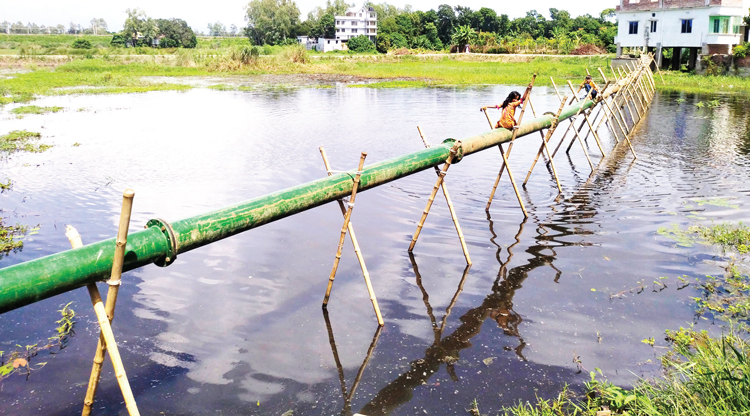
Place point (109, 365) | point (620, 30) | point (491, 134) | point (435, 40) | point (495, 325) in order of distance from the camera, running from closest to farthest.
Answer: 1. point (109, 365)
2. point (495, 325)
3. point (491, 134)
4. point (620, 30)
5. point (435, 40)

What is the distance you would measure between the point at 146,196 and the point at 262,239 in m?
3.65

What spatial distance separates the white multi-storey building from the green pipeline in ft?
337

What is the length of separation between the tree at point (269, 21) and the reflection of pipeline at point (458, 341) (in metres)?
100

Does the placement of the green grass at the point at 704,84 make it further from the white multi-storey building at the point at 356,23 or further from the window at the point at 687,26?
the white multi-storey building at the point at 356,23

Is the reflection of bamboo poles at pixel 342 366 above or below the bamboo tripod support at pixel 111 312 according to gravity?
below

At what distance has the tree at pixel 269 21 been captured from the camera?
4016 inches

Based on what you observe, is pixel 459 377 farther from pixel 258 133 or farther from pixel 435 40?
pixel 435 40

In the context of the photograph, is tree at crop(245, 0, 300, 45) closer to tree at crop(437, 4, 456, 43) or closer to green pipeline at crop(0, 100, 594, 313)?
tree at crop(437, 4, 456, 43)

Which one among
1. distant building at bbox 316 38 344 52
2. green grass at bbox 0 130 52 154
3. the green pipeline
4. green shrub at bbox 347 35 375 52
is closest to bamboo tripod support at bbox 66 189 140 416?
the green pipeline

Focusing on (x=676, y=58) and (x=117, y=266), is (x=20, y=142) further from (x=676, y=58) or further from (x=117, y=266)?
(x=676, y=58)

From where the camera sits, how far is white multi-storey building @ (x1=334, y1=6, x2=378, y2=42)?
106 metres

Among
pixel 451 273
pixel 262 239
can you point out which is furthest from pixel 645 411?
pixel 262 239

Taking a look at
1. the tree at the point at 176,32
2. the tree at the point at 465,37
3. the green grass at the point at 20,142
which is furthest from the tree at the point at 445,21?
the green grass at the point at 20,142

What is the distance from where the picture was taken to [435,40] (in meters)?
88.9
